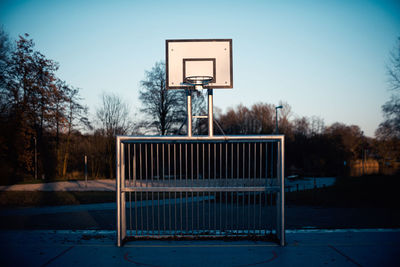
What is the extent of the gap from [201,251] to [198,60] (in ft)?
13.3

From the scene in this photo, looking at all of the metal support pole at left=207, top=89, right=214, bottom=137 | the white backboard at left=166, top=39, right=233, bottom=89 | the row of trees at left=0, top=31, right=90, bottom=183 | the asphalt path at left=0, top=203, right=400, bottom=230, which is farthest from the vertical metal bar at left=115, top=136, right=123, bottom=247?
the row of trees at left=0, top=31, right=90, bottom=183

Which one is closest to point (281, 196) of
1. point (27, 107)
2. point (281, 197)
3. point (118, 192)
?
point (281, 197)

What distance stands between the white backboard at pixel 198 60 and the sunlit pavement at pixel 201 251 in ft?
11.4

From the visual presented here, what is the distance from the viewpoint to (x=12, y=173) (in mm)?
27469

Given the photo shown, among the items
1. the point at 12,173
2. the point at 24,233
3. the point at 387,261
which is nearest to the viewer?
the point at 387,261

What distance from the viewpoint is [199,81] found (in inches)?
280

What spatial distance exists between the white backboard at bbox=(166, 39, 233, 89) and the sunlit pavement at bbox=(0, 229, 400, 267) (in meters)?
3.48

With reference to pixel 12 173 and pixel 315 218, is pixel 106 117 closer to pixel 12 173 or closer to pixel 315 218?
pixel 12 173

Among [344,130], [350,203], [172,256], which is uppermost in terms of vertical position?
[344,130]

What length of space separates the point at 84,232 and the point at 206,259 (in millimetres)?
3721

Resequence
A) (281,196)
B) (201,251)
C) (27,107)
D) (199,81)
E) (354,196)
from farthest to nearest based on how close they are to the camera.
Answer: (27,107), (354,196), (199,81), (281,196), (201,251)

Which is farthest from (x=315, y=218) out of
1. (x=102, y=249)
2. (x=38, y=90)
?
(x=38, y=90)

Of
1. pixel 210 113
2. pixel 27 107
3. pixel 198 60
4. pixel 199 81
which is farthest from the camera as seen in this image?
Answer: pixel 27 107

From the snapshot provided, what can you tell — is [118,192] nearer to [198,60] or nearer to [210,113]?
[210,113]
